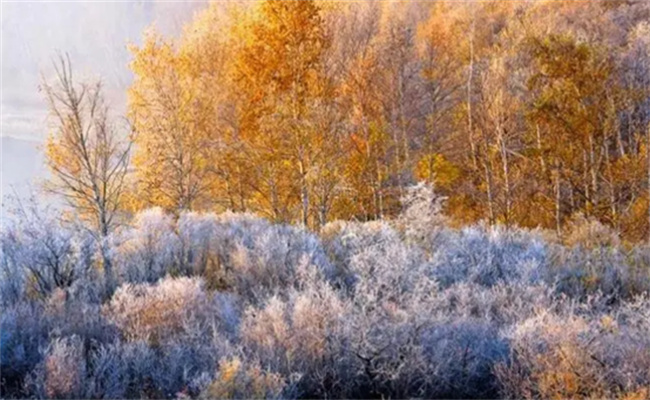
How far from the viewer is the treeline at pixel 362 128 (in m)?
19.1

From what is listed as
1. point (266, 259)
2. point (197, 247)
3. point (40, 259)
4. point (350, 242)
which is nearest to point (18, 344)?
point (40, 259)

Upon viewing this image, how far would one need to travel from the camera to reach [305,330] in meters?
5.48

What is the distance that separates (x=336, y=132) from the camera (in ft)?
63.3

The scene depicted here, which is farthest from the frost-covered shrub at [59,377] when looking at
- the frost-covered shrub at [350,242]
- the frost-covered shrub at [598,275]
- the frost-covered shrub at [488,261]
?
the frost-covered shrub at [598,275]

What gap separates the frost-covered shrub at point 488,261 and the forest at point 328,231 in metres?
0.05

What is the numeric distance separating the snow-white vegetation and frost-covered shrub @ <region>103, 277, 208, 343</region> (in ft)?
0.07

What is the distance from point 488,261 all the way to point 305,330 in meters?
4.04

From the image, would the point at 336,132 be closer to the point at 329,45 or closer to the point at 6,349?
the point at 329,45

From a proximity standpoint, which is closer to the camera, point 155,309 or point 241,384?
point 241,384

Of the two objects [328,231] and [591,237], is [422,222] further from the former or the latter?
[591,237]

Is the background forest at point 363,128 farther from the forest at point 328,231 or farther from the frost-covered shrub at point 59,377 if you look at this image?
the frost-covered shrub at point 59,377

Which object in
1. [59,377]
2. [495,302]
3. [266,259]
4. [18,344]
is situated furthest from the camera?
[266,259]

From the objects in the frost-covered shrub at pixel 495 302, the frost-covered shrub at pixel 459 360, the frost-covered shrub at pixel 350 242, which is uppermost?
the frost-covered shrub at pixel 350 242

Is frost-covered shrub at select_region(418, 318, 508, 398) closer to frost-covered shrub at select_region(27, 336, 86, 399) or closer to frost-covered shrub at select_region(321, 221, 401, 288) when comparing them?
frost-covered shrub at select_region(321, 221, 401, 288)
